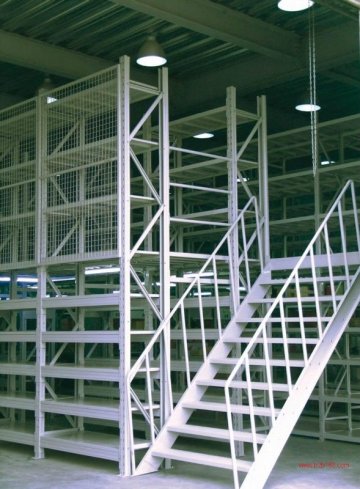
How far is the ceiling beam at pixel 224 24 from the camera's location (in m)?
8.20

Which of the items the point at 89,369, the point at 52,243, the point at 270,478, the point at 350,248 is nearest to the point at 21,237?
the point at 52,243

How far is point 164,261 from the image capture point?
823 cm

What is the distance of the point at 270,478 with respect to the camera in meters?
7.56

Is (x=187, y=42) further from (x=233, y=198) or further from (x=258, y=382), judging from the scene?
(x=258, y=382)

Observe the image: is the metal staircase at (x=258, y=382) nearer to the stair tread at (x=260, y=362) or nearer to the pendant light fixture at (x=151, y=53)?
the stair tread at (x=260, y=362)

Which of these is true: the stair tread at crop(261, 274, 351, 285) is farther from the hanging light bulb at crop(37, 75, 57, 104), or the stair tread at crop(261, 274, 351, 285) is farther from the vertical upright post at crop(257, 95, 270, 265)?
the hanging light bulb at crop(37, 75, 57, 104)

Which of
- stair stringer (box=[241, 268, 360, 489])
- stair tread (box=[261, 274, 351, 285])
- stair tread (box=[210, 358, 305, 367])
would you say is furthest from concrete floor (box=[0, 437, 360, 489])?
stair tread (box=[261, 274, 351, 285])

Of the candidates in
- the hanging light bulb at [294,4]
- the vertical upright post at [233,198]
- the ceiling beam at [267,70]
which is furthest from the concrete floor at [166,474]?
the ceiling beam at [267,70]

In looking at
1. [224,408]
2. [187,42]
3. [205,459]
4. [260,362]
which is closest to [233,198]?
[260,362]

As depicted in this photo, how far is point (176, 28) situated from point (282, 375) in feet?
27.2

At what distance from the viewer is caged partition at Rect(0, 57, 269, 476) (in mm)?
8062

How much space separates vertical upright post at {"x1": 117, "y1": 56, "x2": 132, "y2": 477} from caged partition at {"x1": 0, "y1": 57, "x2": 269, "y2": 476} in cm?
1

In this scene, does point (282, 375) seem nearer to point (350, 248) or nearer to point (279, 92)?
point (350, 248)

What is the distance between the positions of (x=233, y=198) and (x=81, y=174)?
75.6 inches
